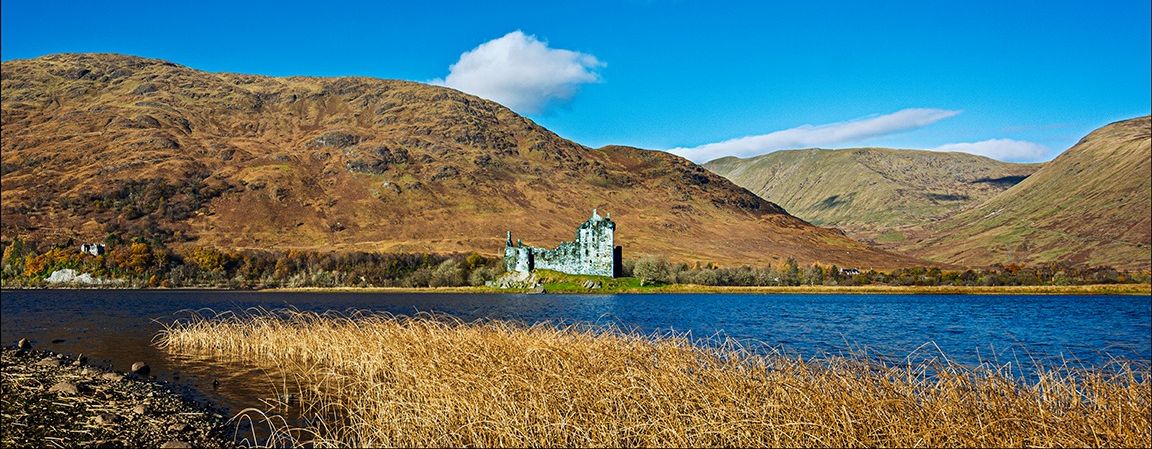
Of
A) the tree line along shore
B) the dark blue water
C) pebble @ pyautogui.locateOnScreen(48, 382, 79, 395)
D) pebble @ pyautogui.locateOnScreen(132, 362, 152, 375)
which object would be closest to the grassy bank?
the tree line along shore

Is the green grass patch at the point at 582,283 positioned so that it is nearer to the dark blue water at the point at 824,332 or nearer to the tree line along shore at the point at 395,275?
the tree line along shore at the point at 395,275

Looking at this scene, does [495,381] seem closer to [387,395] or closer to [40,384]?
[387,395]

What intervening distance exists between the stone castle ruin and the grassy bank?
4040mm

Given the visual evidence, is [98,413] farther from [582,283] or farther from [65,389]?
[582,283]

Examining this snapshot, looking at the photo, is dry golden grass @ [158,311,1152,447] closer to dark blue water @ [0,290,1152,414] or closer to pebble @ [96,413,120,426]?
pebble @ [96,413,120,426]

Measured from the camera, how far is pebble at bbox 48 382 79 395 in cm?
2111

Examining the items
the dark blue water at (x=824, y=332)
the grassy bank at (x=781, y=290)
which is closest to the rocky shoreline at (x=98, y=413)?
the dark blue water at (x=824, y=332)

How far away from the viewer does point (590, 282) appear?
402ft

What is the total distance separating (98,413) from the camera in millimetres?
18891

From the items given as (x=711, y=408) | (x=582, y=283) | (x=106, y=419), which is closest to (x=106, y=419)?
(x=106, y=419)

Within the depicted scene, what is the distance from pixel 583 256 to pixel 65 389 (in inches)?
4296

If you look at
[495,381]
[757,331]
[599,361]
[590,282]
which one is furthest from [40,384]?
[590,282]

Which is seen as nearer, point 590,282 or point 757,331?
point 757,331

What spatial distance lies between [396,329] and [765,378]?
43.6 feet
